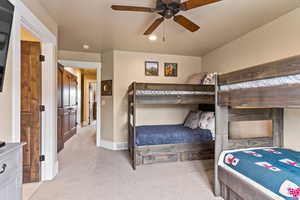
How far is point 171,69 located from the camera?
4.43m

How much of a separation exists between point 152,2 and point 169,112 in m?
2.78

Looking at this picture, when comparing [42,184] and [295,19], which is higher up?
[295,19]

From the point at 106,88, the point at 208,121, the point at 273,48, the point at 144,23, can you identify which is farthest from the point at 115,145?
the point at 273,48

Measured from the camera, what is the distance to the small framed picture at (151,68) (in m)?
4.27

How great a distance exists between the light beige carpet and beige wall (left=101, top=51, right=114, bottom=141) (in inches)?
32.6

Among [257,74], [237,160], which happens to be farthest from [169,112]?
[257,74]

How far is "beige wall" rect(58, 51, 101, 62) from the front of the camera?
13.5 ft

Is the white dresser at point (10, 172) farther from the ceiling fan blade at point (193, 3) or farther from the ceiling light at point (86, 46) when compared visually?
the ceiling light at point (86, 46)

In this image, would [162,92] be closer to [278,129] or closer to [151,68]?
[151,68]

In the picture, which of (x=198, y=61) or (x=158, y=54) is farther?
(x=198, y=61)

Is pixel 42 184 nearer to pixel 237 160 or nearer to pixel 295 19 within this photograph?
pixel 237 160

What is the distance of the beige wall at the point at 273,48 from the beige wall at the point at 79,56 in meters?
3.17

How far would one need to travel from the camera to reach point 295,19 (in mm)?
2281

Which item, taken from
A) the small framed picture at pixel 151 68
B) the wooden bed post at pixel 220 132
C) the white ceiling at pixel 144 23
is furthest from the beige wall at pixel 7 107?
the small framed picture at pixel 151 68
